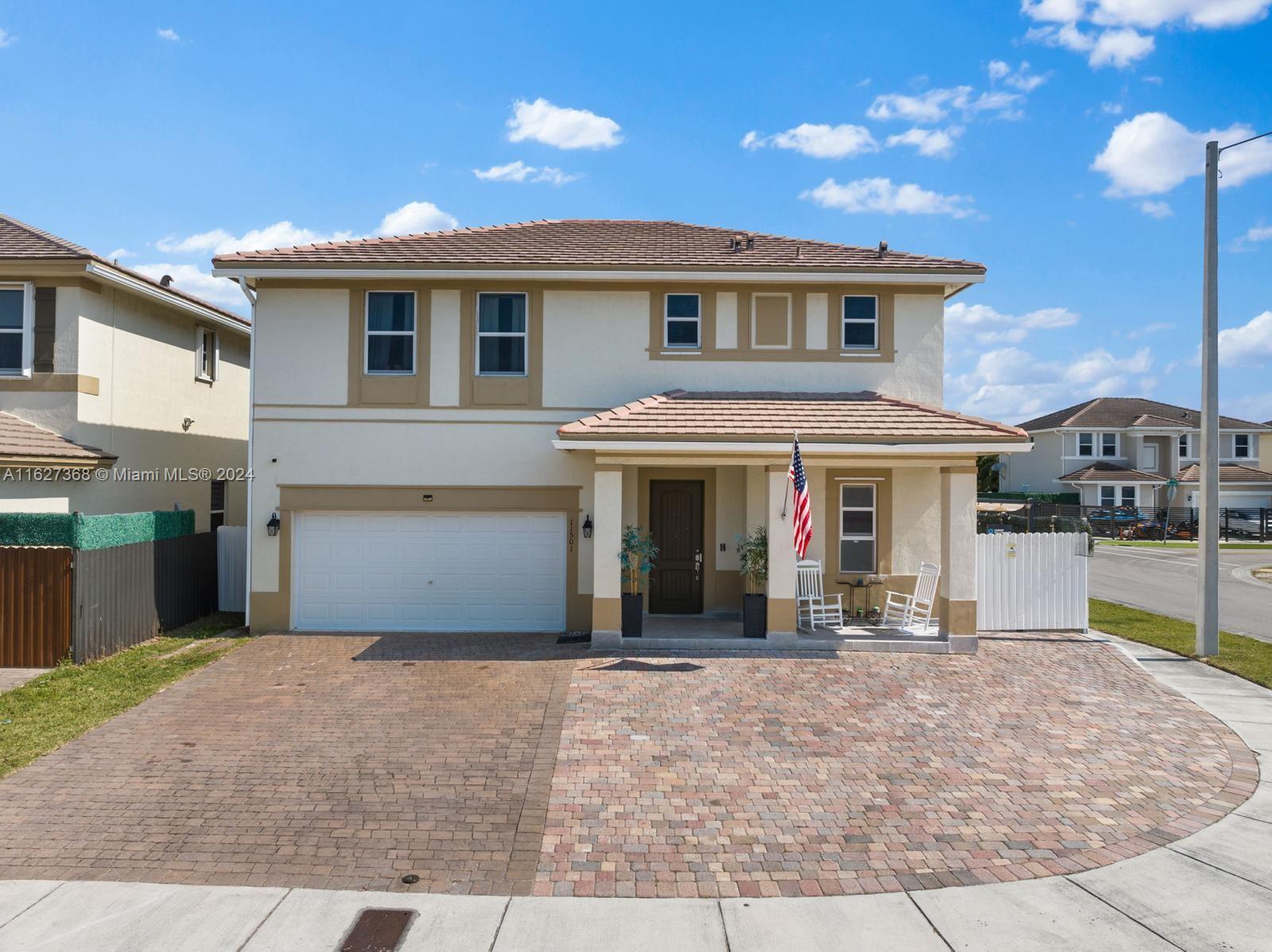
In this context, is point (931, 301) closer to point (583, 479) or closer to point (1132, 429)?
point (583, 479)

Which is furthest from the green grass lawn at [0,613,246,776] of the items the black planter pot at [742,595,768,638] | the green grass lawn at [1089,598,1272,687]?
the green grass lawn at [1089,598,1272,687]

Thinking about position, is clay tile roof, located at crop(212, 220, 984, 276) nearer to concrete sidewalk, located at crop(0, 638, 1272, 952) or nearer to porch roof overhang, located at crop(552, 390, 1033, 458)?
porch roof overhang, located at crop(552, 390, 1033, 458)

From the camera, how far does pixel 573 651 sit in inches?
466

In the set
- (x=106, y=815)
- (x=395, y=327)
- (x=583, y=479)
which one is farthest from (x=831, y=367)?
(x=106, y=815)

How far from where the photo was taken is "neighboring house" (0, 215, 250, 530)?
13422mm

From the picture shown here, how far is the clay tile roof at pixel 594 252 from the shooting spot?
13289 millimetres

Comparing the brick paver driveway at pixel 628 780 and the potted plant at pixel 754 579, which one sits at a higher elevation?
the potted plant at pixel 754 579

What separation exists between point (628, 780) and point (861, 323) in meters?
9.74

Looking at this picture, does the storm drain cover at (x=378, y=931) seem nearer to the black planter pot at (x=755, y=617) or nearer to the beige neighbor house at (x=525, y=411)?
the black planter pot at (x=755, y=617)

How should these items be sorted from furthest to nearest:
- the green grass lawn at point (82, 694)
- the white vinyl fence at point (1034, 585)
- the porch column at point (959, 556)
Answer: the white vinyl fence at point (1034, 585)
the porch column at point (959, 556)
the green grass lawn at point (82, 694)

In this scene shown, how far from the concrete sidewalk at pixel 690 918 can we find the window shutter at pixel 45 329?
11.5 metres

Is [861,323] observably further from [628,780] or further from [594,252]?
[628,780]

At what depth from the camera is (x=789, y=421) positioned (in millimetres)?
Answer: 12102

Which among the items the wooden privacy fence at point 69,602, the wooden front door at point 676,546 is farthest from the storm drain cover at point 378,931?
the wooden front door at point 676,546
